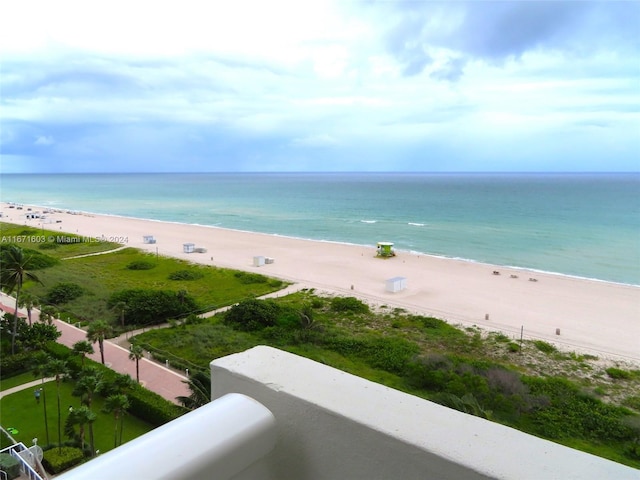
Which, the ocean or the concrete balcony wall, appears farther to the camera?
the ocean

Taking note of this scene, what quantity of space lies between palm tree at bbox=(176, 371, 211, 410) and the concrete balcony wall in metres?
9.04

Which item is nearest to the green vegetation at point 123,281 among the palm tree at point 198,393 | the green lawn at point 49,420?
the green lawn at point 49,420

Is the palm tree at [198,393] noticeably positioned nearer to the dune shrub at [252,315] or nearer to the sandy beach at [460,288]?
the dune shrub at [252,315]

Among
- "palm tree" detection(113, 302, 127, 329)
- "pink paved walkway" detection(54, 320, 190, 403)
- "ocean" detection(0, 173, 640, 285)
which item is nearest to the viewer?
"pink paved walkway" detection(54, 320, 190, 403)

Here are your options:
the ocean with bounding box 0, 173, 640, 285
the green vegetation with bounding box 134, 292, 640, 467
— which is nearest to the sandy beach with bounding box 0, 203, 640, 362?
the green vegetation with bounding box 134, 292, 640, 467

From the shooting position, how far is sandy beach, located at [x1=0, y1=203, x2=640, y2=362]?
70.3 feet

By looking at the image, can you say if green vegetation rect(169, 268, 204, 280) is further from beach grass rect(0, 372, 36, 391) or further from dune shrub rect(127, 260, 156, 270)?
beach grass rect(0, 372, 36, 391)

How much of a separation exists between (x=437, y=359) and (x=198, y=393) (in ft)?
27.7

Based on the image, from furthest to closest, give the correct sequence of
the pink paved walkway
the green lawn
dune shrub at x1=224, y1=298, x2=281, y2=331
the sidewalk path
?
dune shrub at x1=224, y1=298, x2=281, y2=331, the pink paved walkway, the sidewalk path, the green lawn

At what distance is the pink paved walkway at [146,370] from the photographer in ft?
44.7

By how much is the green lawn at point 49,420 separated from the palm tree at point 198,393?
1393 millimetres

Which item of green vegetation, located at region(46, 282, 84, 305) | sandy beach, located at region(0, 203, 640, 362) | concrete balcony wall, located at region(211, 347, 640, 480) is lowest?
sandy beach, located at region(0, 203, 640, 362)

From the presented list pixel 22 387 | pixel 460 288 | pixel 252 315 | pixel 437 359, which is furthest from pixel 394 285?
pixel 22 387

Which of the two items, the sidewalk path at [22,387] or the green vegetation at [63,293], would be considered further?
the green vegetation at [63,293]
